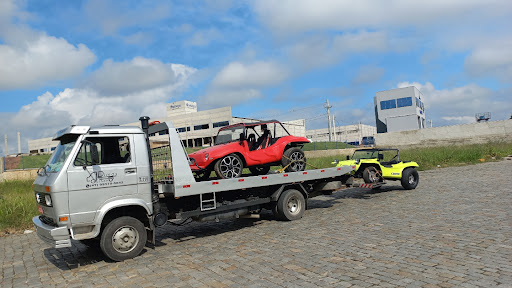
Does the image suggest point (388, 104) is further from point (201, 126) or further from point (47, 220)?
point (47, 220)

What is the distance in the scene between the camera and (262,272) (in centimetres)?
512

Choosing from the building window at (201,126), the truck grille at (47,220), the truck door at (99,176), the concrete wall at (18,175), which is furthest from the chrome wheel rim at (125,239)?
the building window at (201,126)

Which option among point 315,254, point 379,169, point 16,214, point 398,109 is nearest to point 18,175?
point 16,214

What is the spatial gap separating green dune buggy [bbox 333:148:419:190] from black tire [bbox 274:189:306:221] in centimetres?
305

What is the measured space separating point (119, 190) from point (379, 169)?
355 inches

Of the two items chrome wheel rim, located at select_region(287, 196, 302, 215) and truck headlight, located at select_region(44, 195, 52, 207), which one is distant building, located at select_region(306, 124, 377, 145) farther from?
truck headlight, located at select_region(44, 195, 52, 207)

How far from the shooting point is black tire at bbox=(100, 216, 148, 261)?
19.7 ft

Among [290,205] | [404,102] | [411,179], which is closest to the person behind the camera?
[290,205]

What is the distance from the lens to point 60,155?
6.15m

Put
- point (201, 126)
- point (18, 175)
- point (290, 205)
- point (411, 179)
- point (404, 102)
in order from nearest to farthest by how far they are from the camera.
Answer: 1. point (290, 205)
2. point (411, 179)
3. point (18, 175)
4. point (404, 102)
5. point (201, 126)

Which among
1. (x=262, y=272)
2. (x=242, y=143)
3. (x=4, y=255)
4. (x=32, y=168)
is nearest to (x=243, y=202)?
(x=242, y=143)

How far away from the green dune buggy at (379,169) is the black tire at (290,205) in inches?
120

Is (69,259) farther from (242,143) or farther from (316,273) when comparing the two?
(316,273)

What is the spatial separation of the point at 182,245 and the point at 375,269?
13.0ft
